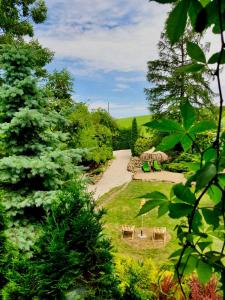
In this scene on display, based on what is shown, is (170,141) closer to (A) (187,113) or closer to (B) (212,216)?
(A) (187,113)

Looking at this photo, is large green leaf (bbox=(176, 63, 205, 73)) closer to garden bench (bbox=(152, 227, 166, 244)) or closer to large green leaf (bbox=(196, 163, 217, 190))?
large green leaf (bbox=(196, 163, 217, 190))

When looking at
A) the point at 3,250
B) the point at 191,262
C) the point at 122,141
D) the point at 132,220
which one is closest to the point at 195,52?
the point at 191,262

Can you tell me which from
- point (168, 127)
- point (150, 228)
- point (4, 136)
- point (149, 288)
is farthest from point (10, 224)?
point (150, 228)

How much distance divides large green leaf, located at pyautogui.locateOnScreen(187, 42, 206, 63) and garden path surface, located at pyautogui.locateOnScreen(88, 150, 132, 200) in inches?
667

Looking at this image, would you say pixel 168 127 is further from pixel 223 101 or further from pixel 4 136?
pixel 4 136

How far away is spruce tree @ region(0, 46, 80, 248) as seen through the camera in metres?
5.53

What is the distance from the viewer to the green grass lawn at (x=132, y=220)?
1033 centimetres

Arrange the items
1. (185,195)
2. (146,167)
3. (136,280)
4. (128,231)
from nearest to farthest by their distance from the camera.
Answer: (185,195) < (136,280) < (128,231) < (146,167)

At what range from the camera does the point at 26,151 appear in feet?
20.5

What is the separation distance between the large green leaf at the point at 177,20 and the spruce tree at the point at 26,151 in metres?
4.84

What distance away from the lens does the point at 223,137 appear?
2.46 feet

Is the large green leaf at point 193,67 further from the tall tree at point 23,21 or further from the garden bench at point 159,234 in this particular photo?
the tall tree at point 23,21

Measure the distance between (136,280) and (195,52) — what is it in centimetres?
427

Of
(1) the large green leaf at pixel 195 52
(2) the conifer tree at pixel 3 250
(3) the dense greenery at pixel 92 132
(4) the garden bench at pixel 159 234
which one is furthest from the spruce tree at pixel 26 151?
(3) the dense greenery at pixel 92 132
